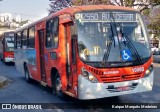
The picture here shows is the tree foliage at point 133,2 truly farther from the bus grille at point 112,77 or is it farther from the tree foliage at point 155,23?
the bus grille at point 112,77

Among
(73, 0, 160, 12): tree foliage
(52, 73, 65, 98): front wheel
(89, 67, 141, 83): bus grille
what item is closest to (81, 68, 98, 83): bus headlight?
(89, 67, 141, 83): bus grille

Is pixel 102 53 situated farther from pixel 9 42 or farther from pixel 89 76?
pixel 9 42

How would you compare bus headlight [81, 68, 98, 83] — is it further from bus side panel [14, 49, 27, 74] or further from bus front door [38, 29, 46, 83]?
bus side panel [14, 49, 27, 74]

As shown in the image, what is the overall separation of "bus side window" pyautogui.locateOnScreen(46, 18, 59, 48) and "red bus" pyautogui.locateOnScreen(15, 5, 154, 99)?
0.38 metres

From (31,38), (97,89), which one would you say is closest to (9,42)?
(31,38)

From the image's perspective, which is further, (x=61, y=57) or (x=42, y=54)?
(x=42, y=54)

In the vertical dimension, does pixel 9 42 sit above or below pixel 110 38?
below

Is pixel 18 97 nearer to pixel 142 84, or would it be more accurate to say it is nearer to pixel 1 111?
pixel 1 111

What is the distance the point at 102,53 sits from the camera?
8195mm

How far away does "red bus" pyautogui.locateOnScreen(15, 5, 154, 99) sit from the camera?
8070 mm

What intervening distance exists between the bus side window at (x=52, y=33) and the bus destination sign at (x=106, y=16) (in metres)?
1.69

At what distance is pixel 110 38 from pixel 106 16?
0.71 meters

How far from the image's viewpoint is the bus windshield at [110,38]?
8.22 meters

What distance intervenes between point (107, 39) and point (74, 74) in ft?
4.42
